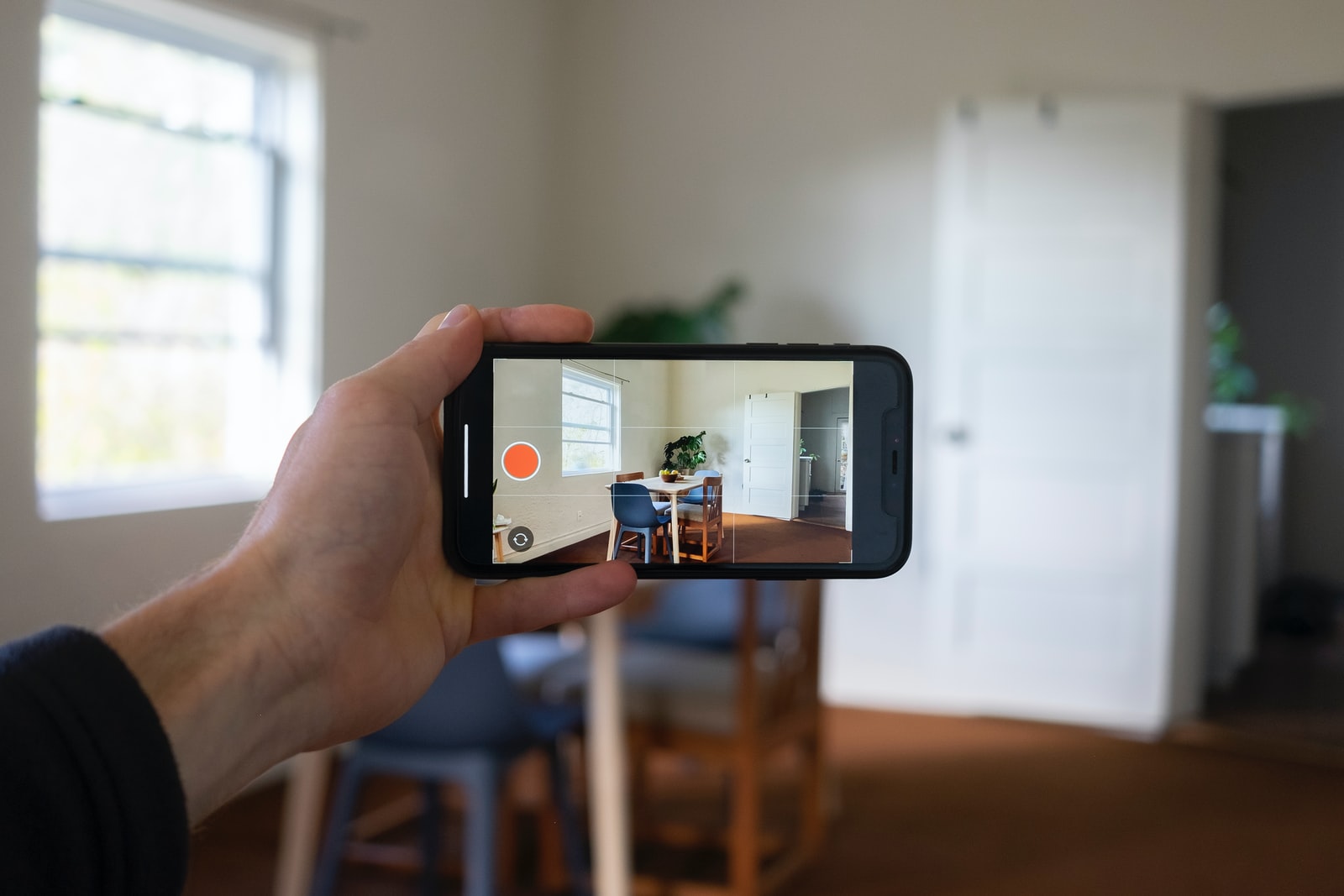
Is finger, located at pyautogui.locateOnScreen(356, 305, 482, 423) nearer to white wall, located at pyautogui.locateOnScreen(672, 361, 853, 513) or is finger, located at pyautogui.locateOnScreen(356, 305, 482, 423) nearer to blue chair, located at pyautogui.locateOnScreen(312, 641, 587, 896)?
white wall, located at pyautogui.locateOnScreen(672, 361, 853, 513)

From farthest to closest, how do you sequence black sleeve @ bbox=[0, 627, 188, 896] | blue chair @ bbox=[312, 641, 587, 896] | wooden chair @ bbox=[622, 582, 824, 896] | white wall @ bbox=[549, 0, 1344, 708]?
white wall @ bbox=[549, 0, 1344, 708]
wooden chair @ bbox=[622, 582, 824, 896]
blue chair @ bbox=[312, 641, 587, 896]
black sleeve @ bbox=[0, 627, 188, 896]

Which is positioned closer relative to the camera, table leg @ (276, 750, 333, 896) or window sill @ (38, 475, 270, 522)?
table leg @ (276, 750, 333, 896)

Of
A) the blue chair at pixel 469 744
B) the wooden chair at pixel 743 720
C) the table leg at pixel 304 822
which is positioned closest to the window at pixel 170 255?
the table leg at pixel 304 822

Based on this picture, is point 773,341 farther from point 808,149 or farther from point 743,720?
point 743,720

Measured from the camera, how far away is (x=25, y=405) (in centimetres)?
181

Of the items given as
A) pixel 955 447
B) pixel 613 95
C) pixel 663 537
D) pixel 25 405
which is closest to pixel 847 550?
pixel 663 537

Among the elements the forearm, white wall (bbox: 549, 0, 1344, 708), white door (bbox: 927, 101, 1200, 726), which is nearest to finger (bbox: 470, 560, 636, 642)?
the forearm

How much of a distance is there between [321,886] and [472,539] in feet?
3.87

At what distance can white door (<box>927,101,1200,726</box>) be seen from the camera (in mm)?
2662

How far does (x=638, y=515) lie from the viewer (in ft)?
1.59

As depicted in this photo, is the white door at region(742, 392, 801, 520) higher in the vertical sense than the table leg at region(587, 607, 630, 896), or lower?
higher

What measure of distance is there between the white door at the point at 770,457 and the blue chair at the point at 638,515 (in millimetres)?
41

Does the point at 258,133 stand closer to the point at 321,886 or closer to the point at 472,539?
the point at 321,886

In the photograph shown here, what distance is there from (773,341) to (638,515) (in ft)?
6.61
